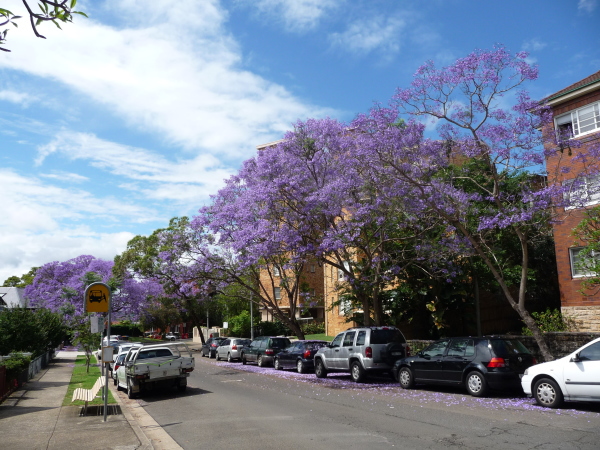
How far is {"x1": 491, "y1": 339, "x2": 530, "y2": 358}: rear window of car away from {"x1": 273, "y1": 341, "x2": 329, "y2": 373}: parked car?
924 centimetres

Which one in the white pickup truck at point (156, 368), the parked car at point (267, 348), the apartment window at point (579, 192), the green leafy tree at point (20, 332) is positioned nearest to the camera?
the apartment window at point (579, 192)

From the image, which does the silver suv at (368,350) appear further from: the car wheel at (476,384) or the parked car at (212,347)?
the parked car at (212,347)

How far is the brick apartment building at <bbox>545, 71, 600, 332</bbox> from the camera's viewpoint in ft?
64.6

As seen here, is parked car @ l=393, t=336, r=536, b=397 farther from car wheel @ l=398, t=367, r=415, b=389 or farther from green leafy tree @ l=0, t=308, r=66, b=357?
green leafy tree @ l=0, t=308, r=66, b=357

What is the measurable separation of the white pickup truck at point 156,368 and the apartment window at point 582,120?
51.5ft

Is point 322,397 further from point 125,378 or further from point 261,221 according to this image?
point 261,221

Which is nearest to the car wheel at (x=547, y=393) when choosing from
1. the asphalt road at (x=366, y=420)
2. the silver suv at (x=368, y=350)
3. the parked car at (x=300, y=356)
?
the asphalt road at (x=366, y=420)

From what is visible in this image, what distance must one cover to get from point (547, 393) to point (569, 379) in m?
0.68

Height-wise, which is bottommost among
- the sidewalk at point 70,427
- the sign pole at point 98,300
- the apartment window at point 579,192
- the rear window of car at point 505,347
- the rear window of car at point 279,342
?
the sidewalk at point 70,427

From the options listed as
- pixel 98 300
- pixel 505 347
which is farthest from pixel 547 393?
pixel 98 300

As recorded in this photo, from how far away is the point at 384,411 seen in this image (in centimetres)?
1169

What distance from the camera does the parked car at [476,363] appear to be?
43.2ft

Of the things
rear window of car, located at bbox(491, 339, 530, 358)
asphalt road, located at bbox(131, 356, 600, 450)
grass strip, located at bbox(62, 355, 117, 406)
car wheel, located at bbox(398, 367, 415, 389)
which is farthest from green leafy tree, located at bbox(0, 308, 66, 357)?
rear window of car, located at bbox(491, 339, 530, 358)

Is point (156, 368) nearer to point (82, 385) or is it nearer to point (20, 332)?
point (82, 385)
